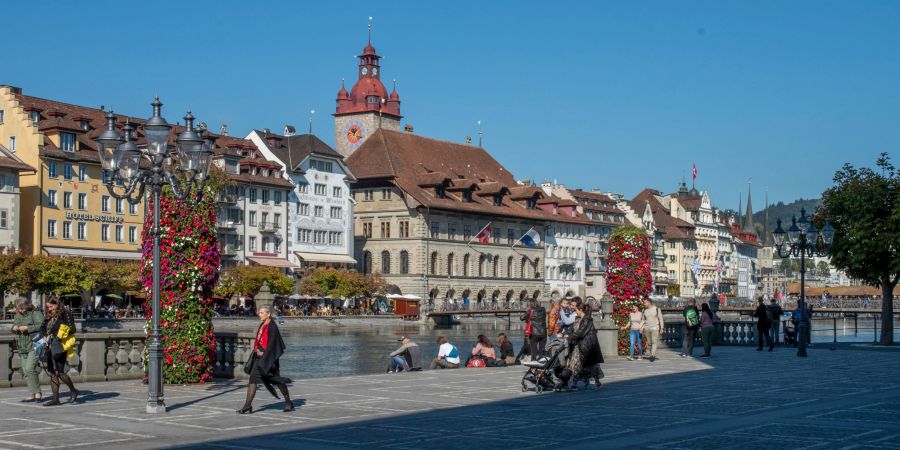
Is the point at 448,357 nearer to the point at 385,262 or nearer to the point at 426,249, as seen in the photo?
the point at 426,249

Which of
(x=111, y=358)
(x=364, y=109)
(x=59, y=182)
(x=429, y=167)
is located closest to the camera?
(x=111, y=358)

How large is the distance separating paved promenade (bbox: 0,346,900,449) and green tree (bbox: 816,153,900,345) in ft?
45.2

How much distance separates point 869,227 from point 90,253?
4904cm

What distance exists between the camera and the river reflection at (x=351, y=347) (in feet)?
130

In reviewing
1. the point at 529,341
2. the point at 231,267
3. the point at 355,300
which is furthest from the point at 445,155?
the point at 529,341

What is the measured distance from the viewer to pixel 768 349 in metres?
36.9

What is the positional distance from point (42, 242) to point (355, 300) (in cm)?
2527

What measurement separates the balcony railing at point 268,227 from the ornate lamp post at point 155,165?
224ft

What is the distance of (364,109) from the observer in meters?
120

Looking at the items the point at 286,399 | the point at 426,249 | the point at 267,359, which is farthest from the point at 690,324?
the point at 426,249

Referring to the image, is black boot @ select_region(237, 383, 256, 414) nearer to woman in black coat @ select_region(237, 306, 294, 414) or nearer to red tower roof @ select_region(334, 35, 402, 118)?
woman in black coat @ select_region(237, 306, 294, 414)

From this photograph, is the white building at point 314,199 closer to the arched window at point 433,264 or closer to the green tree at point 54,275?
the arched window at point 433,264

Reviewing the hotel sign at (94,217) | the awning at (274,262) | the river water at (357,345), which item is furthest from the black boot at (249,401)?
the awning at (274,262)

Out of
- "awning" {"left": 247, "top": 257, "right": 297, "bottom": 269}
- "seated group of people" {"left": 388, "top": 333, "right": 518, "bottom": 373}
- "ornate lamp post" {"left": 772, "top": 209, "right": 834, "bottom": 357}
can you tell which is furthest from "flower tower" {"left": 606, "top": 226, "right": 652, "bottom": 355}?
"awning" {"left": 247, "top": 257, "right": 297, "bottom": 269}
